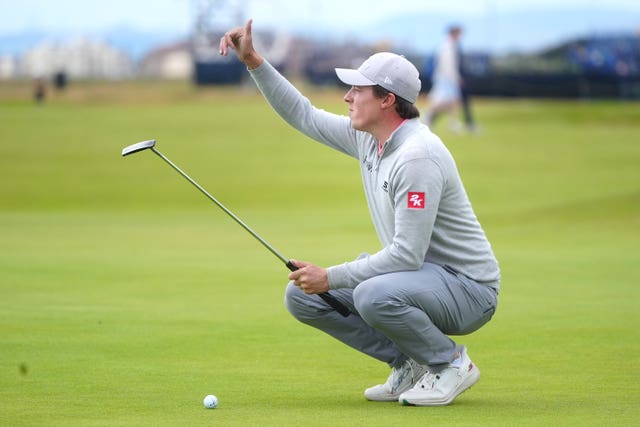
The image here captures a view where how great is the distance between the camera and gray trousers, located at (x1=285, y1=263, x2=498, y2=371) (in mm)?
6477

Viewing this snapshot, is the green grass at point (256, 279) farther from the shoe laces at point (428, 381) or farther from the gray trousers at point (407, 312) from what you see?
the gray trousers at point (407, 312)

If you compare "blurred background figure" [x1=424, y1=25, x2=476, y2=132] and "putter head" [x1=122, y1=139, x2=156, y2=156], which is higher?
"putter head" [x1=122, y1=139, x2=156, y2=156]

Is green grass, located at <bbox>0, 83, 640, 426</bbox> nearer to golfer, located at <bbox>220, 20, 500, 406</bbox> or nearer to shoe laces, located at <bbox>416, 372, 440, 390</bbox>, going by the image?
shoe laces, located at <bbox>416, 372, 440, 390</bbox>

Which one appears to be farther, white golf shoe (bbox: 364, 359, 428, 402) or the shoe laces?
white golf shoe (bbox: 364, 359, 428, 402)

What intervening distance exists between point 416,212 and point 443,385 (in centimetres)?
89

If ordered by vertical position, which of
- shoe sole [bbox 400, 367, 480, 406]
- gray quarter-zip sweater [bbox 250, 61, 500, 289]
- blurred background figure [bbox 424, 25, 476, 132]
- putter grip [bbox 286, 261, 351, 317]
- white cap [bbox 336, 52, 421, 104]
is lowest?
blurred background figure [bbox 424, 25, 476, 132]

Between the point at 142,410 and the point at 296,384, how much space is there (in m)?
1.14

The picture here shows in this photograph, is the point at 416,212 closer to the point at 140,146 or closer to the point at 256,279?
the point at 140,146

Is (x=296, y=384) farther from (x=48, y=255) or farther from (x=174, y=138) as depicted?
(x=174, y=138)

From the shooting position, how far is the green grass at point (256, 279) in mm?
6617

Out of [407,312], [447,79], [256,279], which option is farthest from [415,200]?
[447,79]

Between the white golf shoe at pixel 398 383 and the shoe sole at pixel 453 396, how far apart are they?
0.50 feet

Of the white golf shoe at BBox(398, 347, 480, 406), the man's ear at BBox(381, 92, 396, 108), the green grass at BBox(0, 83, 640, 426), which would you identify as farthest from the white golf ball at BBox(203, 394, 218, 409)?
the man's ear at BBox(381, 92, 396, 108)

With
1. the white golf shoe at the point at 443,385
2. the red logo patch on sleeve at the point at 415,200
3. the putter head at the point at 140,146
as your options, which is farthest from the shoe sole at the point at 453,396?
the putter head at the point at 140,146
